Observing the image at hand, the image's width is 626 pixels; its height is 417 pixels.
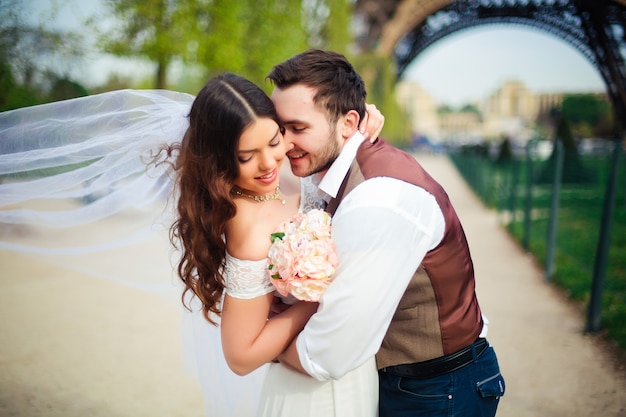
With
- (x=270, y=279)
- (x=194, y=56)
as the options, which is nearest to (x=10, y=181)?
(x=270, y=279)

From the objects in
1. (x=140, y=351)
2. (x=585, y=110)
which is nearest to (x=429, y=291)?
(x=140, y=351)

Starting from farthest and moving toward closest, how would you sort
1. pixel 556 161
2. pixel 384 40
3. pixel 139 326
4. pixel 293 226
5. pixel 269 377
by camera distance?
pixel 384 40
pixel 556 161
pixel 139 326
pixel 269 377
pixel 293 226

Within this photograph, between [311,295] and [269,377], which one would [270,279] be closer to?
[311,295]

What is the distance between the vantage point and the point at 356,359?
145 centimetres

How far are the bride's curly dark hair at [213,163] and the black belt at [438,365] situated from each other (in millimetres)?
701

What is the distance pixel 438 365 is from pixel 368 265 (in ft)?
1.67

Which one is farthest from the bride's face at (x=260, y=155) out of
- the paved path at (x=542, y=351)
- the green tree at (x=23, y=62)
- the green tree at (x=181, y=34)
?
the green tree at (x=181, y=34)

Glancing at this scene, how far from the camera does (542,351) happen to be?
13.7ft

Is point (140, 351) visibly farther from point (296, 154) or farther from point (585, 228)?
point (585, 228)

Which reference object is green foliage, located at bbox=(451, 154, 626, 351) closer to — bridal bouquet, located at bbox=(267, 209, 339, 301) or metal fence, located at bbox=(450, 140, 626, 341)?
metal fence, located at bbox=(450, 140, 626, 341)

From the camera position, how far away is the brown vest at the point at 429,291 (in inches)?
60.5

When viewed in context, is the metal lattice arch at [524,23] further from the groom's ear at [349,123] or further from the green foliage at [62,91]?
the groom's ear at [349,123]

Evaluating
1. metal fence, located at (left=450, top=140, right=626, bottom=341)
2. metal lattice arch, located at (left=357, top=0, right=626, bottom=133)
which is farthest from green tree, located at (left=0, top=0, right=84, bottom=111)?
metal lattice arch, located at (left=357, top=0, right=626, bottom=133)

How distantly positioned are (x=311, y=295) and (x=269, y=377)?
0.55 m
